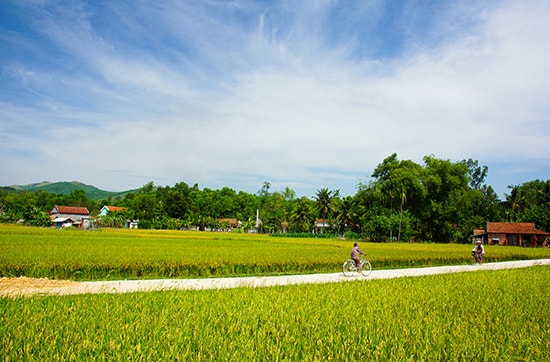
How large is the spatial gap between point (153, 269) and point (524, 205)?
305 ft

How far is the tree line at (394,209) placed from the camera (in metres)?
68.6

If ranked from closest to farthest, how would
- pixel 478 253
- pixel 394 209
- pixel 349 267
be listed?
1. pixel 349 267
2. pixel 478 253
3. pixel 394 209

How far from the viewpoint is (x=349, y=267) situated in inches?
738

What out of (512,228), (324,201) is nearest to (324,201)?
(324,201)

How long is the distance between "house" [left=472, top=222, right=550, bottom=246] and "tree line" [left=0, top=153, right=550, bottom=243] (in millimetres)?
5267

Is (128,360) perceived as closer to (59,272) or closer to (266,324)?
(266,324)

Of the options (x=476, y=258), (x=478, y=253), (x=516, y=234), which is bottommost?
(x=476, y=258)

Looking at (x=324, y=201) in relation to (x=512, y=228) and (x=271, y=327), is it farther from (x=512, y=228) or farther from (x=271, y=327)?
(x=271, y=327)

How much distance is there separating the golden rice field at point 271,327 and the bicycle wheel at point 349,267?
26.3 ft

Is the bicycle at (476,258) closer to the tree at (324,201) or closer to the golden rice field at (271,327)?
the golden rice field at (271,327)

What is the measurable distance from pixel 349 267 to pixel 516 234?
5909cm

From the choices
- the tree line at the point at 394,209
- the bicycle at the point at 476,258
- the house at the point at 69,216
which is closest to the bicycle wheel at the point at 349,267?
the bicycle at the point at 476,258

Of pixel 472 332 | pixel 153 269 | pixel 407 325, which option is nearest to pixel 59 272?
pixel 153 269

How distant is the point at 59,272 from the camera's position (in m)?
15.8
